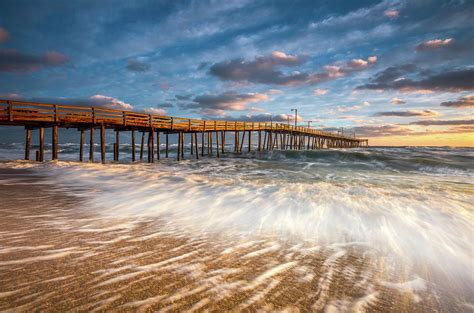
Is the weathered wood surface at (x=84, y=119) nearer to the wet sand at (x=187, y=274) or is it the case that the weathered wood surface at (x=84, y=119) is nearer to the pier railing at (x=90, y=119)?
the pier railing at (x=90, y=119)

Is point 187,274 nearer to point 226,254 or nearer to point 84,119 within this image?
point 226,254

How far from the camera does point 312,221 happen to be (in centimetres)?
497

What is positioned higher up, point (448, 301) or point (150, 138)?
point (150, 138)

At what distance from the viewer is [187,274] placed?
2490 millimetres

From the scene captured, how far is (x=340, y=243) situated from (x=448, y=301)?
58.9 inches


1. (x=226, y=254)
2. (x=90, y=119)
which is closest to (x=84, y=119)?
(x=90, y=119)

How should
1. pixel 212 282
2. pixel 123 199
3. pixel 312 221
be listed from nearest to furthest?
pixel 212 282, pixel 312 221, pixel 123 199

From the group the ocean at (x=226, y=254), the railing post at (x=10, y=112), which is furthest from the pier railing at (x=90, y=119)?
the ocean at (x=226, y=254)

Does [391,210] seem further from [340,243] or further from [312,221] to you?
[340,243]

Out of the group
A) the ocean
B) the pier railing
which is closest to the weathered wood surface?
the pier railing

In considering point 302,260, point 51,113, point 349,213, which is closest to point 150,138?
point 51,113

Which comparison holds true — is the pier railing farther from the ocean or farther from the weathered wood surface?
the ocean

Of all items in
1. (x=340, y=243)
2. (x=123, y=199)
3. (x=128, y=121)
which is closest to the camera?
(x=340, y=243)

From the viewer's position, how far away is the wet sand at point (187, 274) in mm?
2043
